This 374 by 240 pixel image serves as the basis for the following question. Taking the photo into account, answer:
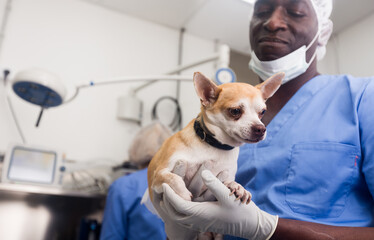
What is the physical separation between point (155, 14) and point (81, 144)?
1.14 meters

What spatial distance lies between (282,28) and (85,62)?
1769 mm

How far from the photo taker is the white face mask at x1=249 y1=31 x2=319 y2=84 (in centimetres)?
76

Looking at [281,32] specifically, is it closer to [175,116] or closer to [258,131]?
[258,131]

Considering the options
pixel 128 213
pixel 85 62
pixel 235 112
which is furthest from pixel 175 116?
pixel 235 112

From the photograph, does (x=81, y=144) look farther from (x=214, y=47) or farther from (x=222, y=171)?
(x=222, y=171)

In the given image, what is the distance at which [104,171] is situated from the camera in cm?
198

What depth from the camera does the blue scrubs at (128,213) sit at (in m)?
1.39

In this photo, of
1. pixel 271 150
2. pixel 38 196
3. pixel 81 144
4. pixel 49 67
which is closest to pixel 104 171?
pixel 81 144

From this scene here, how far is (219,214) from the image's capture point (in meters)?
0.50

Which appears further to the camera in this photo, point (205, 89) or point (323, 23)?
point (323, 23)

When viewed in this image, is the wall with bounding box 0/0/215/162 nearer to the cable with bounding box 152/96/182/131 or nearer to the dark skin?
the cable with bounding box 152/96/182/131

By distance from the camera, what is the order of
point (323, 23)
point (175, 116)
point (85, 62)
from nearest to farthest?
point (323, 23), point (85, 62), point (175, 116)

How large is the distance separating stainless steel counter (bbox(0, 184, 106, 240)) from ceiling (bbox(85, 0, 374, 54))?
4.57 ft

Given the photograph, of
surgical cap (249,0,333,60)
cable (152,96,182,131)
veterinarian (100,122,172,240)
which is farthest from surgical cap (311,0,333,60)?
cable (152,96,182,131)
